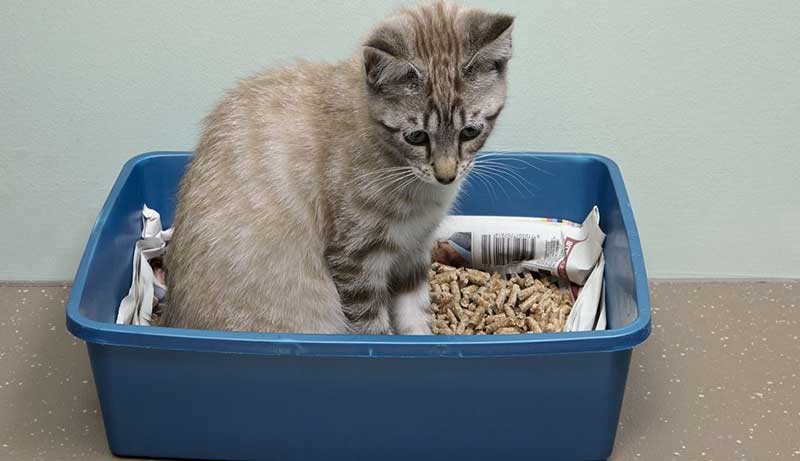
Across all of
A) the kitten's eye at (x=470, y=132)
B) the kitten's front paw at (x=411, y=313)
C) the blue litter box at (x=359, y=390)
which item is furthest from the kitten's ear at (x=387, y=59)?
the kitten's front paw at (x=411, y=313)

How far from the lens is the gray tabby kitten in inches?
51.8

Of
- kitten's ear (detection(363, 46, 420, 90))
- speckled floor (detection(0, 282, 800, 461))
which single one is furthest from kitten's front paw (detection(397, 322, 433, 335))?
kitten's ear (detection(363, 46, 420, 90))

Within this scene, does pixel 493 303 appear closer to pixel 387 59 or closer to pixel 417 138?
pixel 417 138

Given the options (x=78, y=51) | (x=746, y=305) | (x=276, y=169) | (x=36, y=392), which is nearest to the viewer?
(x=276, y=169)

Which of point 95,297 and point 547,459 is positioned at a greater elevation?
point 95,297

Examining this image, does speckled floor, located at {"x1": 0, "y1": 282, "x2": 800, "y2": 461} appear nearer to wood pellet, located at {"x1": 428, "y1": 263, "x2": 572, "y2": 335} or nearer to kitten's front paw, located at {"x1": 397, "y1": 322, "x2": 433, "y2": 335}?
wood pellet, located at {"x1": 428, "y1": 263, "x2": 572, "y2": 335}

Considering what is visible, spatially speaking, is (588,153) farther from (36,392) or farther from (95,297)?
(36,392)

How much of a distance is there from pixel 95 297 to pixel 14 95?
1.79 feet

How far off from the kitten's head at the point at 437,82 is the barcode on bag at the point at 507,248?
1.82 feet

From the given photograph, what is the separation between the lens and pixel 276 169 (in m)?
1.40

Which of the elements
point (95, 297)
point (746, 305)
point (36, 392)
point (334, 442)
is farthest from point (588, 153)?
→ point (36, 392)

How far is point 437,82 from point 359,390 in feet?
1.54

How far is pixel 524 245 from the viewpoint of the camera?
6.04 feet

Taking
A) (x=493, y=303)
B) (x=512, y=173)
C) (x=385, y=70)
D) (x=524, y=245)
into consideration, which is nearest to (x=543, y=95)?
(x=512, y=173)
